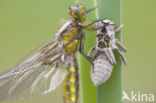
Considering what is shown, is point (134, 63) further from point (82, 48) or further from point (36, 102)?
point (82, 48)

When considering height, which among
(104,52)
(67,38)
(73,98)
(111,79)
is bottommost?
(73,98)

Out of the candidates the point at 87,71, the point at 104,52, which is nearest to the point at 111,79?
the point at 87,71

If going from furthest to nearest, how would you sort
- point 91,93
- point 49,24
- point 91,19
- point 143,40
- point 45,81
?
point 49,24 < point 143,40 < point 45,81 < point 91,19 < point 91,93

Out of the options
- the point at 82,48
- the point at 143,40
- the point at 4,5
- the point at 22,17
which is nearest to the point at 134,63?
the point at 143,40

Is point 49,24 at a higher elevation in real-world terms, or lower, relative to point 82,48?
higher

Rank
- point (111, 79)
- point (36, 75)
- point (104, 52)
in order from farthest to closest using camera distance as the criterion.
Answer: point (36, 75), point (104, 52), point (111, 79)

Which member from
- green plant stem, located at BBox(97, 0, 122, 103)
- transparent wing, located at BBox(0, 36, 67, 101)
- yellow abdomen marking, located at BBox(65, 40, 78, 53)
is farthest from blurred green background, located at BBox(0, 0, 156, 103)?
green plant stem, located at BBox(97, 0, 122, 103)

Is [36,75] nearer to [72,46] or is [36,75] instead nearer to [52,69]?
[52,69]

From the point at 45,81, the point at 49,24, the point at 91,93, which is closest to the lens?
the point at 91,93
